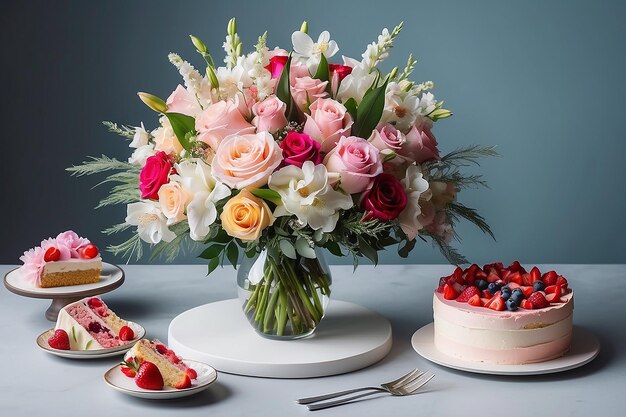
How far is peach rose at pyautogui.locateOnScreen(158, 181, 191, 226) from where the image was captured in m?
1.73

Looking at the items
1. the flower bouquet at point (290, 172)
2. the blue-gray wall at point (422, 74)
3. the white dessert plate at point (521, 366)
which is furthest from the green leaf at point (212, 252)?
the blue-gray wall at point (422, 74)

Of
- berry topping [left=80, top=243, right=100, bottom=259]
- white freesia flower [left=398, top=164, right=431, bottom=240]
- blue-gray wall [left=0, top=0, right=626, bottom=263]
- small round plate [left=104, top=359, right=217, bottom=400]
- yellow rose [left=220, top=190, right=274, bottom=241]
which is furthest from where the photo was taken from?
blue-gray wall [left=0, top=0, right=626, bottom=263]

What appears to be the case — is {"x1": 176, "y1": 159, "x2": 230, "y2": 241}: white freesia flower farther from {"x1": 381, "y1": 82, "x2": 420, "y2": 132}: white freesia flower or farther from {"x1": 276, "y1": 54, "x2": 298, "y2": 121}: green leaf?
{"x1": 381, "y1": 82, "x2": 420, "y2": 132}: white freesia flower

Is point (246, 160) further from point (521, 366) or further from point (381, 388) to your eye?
point (521, 366)

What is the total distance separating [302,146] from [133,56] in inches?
95.0

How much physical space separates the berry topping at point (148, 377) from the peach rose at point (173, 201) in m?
0.28

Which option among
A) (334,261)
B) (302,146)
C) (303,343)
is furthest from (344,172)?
(334,261)

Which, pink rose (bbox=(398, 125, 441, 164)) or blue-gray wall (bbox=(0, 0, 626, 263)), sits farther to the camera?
blue-gray wall (bbox=(0, 0, 626, 263))

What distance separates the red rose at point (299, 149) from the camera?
1687 mm

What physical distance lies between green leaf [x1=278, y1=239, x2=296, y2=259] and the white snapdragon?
301 millimetres

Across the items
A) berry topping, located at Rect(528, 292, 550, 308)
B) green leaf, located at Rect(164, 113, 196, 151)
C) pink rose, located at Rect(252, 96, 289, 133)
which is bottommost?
berry topping, located at Rect(528, 292, 550, 308)

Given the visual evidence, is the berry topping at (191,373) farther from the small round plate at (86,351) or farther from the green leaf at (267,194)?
the green leaf at (267,194)

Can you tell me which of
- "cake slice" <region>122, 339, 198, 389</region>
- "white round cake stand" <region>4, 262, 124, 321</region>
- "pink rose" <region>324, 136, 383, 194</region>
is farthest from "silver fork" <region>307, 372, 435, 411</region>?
"white round cake stand" <region>4, 262, 124, 321</region>

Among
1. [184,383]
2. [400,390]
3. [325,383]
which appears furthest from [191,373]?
[400,390]
